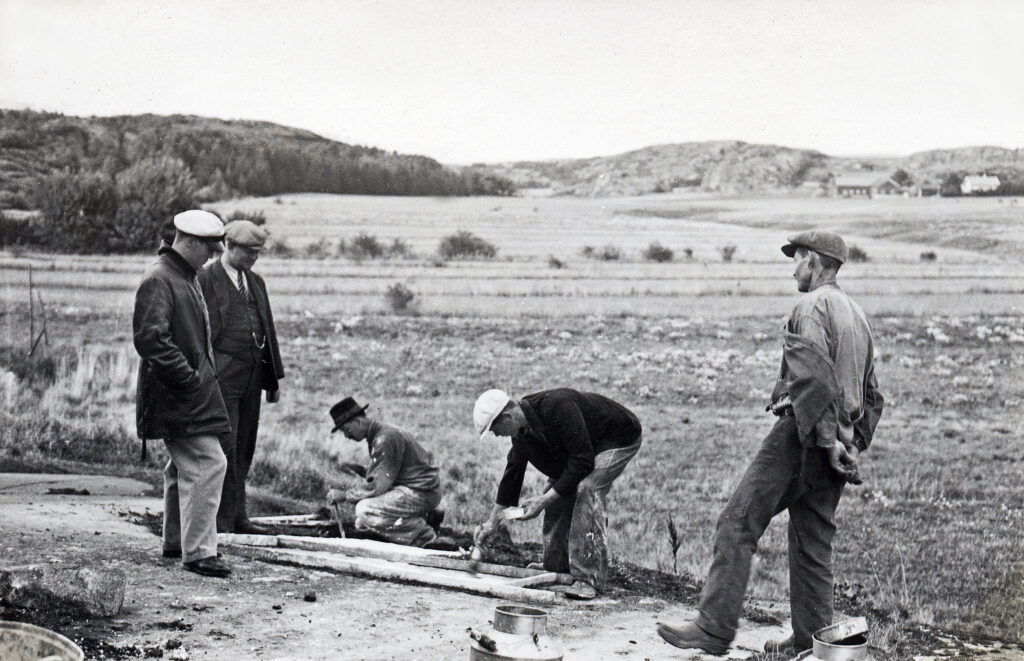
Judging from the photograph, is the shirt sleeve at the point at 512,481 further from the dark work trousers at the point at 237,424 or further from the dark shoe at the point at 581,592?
the dark work trousers at the point at 237,424

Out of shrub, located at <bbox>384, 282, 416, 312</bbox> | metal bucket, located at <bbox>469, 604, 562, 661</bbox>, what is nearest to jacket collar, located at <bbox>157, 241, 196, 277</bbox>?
metal bucket, located at <bbox>469, 604, 562, 661</bbox>

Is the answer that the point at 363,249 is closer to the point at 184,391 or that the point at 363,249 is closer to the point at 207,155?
the point at 207,155

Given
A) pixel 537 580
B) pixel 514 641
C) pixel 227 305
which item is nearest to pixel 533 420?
pixel 537 580

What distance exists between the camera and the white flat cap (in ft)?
20.6

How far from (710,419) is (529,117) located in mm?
3000

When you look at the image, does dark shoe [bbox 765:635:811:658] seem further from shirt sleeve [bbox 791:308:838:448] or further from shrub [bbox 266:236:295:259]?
shrub [bbox 266:236:295:259]

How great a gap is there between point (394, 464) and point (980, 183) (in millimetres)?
5159

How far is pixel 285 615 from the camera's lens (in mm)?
5418

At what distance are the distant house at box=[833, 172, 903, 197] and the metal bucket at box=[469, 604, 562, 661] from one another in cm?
667

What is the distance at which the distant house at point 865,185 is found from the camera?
32.1 ft

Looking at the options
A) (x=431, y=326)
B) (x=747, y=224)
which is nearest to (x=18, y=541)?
(x=431, y=326)

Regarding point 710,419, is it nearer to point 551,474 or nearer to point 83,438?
point 551,474

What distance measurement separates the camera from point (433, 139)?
33.9ft

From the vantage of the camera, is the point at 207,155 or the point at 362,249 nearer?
the point at 362,249
